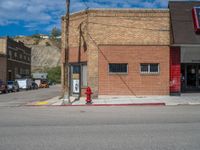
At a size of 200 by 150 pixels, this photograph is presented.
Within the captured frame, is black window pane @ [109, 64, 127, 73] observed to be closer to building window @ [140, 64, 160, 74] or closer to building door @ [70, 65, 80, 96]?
building window @ [140, 64, 160, 74]

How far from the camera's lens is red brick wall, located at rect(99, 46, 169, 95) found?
24.7m

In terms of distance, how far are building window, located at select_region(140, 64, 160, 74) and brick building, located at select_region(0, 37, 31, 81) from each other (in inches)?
1877

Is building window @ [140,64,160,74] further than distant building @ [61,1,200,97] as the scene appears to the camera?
Yes

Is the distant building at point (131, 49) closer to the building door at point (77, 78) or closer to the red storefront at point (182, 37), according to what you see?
the red storefront at point (182, 37)

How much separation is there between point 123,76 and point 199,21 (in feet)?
22.5

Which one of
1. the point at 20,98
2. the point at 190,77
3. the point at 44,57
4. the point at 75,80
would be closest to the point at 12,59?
the point at 20,98

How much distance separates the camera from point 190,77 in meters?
28.2

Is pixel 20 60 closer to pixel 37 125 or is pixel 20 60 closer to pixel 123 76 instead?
pixel 123 76

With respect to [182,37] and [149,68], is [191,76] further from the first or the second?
[182,37]

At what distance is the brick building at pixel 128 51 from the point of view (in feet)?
81.0

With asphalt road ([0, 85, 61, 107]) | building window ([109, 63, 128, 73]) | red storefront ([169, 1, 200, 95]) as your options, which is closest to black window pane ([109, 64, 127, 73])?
building window ([109, 63, 128, 73])

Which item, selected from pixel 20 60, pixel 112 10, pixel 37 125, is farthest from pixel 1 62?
pixel 37 125

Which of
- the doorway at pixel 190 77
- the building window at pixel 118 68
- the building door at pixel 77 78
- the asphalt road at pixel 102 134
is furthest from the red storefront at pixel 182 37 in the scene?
the asphalt road at pixel 102 134

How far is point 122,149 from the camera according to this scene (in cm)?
764
